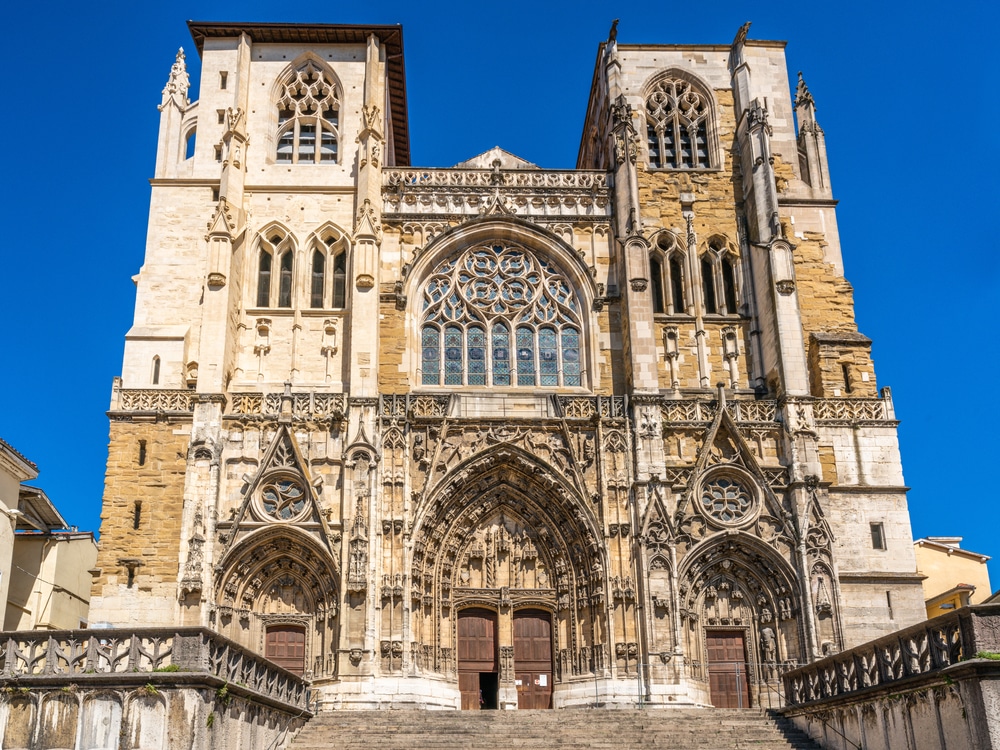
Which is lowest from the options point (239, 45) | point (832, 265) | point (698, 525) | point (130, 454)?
point (698, 525)

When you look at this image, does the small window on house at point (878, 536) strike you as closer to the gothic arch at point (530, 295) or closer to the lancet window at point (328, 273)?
the gothic arch at point (530, 295)

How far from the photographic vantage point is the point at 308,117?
26.3 meters

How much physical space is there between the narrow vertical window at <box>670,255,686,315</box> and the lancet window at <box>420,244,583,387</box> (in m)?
2.29

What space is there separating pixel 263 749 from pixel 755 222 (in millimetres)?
16324

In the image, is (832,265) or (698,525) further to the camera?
(832,265)

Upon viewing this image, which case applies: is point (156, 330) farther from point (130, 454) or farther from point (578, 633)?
point (578, 633)

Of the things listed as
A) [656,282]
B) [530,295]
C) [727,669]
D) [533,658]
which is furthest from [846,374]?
[533,658]

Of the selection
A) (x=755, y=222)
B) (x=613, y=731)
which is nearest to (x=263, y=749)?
(x=613, y=731)

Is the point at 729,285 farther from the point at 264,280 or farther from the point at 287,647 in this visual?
the point at 287,647

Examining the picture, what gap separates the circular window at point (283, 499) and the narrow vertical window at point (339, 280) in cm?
458

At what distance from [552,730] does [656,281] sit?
11491 millimetres

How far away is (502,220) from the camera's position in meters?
25.0

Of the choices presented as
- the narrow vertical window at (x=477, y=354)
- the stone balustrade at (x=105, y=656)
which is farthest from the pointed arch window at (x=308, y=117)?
the stone balustrade at (x=105, y=656)

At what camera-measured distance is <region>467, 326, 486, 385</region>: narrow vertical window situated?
78.5 ft
